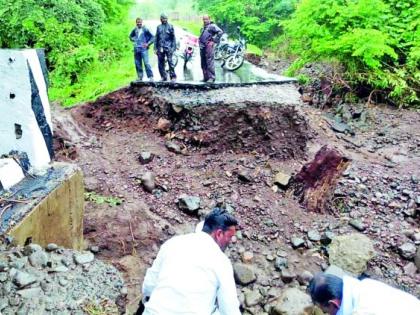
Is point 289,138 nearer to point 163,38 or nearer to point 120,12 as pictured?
point 163,38

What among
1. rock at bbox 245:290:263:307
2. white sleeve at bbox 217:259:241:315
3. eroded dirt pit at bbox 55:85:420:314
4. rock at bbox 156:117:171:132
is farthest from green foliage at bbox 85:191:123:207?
white sleeve at bbox 217:259:241:315

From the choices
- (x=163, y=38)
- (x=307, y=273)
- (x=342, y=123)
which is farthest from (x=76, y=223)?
(x=342, y=123)

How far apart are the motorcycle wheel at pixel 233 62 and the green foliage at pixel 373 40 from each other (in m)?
2.04

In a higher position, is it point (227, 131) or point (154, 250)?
point (227, 131)

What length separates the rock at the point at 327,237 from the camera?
6785 mm

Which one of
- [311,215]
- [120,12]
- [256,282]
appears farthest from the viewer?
[120,12]

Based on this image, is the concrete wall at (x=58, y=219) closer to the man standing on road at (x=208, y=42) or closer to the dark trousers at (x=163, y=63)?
the man standing on road at (x=208, y=42)

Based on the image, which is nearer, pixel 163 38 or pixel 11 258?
pixel 11 258

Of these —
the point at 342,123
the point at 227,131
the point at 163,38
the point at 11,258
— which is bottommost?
the point at 342,123

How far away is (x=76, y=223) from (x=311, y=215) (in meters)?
4.10

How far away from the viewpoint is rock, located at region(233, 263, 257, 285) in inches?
232

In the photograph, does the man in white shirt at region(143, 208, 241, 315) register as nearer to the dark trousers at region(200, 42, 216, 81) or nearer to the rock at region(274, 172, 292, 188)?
the rock at region(274, 172, 292, 188)

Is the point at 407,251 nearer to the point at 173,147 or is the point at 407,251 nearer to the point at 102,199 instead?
the point at 173,147

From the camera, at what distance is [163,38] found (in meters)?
9.18
